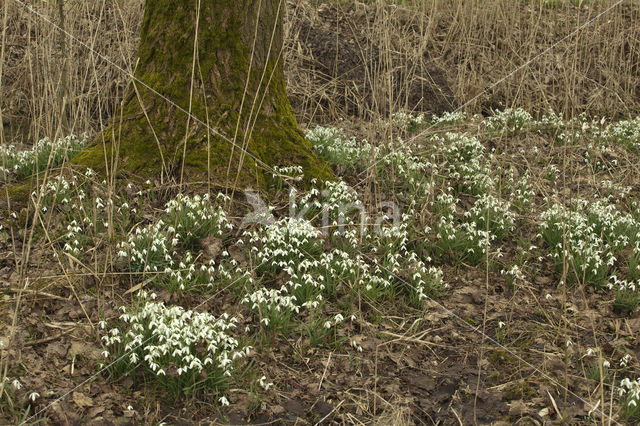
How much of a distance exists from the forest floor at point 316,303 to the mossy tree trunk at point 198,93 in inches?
10.0

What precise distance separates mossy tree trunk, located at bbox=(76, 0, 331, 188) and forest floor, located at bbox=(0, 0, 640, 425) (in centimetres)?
25

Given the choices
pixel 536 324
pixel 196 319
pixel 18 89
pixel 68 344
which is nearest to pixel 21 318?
pixel 68 344

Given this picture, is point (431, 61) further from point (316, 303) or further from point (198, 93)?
point (316, 303)

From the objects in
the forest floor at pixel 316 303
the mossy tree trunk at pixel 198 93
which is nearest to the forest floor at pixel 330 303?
the forest floor at pixel 316 303

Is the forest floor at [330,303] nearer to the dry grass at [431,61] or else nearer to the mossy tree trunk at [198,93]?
the mossy tree trunk at [198,93]

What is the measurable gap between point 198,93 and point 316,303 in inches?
84.0

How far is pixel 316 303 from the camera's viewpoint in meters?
4.18

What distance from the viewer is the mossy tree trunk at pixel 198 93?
5176mm

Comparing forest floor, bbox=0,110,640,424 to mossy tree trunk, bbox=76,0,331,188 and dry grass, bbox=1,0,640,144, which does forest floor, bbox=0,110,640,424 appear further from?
dry grass, bbox=1,0,640,144

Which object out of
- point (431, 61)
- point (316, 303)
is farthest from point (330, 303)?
point (431, 61)

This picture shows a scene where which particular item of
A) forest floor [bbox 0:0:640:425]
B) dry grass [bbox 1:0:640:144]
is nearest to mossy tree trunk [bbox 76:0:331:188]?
forest floor [bbox 0:0:640:425]

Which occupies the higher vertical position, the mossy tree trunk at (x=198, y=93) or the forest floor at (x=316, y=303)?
the mossy tree trunk at (x=198, y=93)

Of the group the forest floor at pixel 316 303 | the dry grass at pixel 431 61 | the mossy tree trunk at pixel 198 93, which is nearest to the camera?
the forest floor at pixel 316 303

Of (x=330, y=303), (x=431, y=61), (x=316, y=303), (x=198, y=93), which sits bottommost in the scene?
(x=330, y=303)
